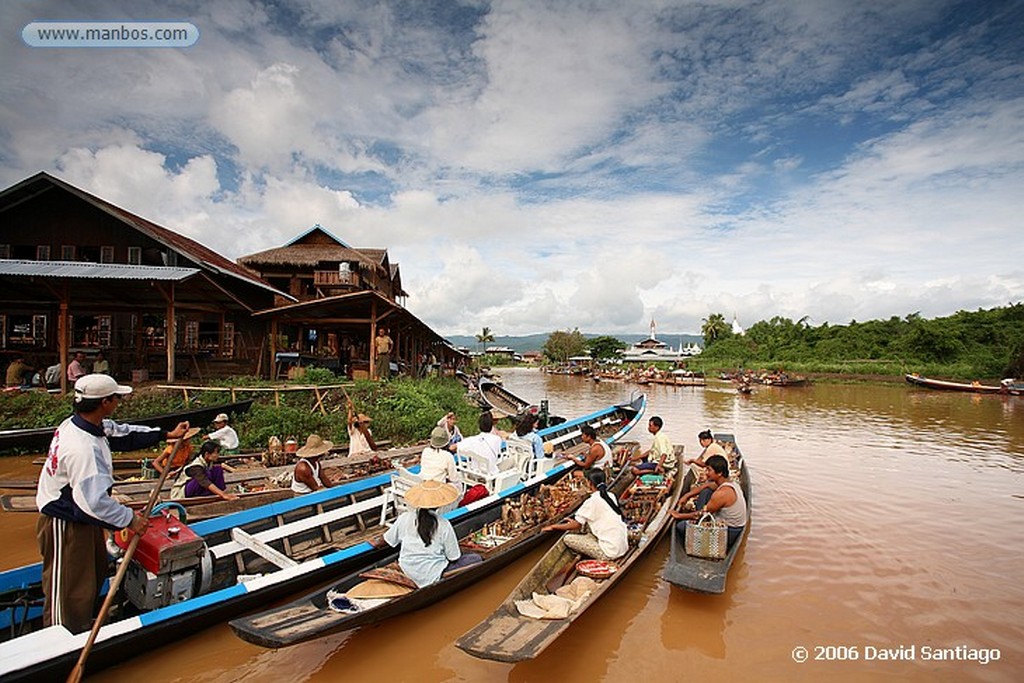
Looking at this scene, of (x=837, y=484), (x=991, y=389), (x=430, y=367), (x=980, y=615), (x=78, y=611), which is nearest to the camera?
(x=78, y=611)

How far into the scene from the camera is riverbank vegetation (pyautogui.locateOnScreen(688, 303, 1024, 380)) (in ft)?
138

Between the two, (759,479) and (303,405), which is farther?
(303,405)

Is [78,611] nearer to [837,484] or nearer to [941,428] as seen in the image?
[837,484]

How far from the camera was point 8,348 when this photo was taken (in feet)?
54.0

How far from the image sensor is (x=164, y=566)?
4.52 meters

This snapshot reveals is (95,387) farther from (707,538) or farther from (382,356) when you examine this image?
(382,356)

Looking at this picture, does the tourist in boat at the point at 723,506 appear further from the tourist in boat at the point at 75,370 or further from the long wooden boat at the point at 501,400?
the tourist in boat at the point at 75,370

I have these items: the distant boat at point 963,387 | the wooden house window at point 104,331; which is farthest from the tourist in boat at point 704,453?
the distant boat at point 963,387

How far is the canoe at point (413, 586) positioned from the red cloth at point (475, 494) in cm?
31

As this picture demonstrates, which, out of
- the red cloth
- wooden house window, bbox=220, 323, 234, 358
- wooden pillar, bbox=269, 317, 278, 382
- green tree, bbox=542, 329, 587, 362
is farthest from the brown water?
green tree, bbox=542, 329, 587, 362

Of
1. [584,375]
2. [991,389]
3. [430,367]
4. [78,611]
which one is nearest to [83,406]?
Result: [78,611]

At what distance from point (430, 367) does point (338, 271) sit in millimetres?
6888

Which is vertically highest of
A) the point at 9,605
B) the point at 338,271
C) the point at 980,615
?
the point at 338,271

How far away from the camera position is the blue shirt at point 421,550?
504cm
